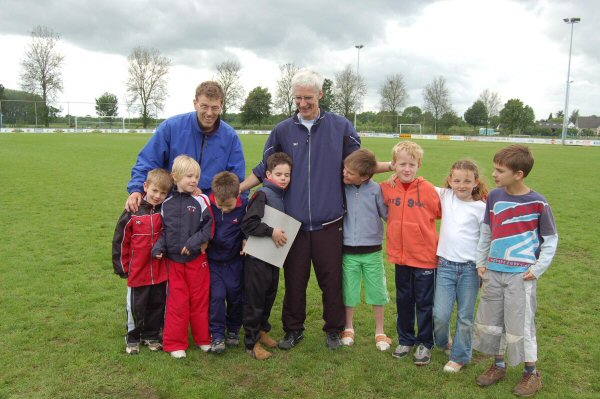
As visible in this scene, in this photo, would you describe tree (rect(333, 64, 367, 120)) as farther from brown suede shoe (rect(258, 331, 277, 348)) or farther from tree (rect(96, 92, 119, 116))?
brown suede shoe (rect(258, 331, 277, 348))

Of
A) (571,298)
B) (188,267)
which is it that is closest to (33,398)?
(188,267)

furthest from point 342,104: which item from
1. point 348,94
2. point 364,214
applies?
point 364,214

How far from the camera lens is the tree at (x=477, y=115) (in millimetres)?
69562

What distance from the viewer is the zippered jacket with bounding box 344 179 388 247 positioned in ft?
13.1

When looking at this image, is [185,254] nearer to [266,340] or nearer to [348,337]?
[266,340]

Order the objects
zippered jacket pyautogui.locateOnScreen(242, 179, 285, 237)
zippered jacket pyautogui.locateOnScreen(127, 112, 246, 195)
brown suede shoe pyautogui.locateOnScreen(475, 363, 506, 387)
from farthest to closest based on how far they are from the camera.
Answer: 1. zippered jacket pyautogui.locateOnScreen(127, 112, 246, 195)
2. zippered jacket pyautogui.locateOnScreen(242, 179, 285, 237)
3. brown suede shoe pyautogui.locateOnScreen(475, 363, 506, 387)

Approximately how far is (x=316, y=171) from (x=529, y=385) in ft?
7.19

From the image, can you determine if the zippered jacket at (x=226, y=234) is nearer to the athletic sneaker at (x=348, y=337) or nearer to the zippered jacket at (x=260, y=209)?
the zippered jacket at (x=260, y=209)

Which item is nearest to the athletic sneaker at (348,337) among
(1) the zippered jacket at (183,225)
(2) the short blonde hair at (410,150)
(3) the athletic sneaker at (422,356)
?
(3) the athletic sneaker at (422,356)

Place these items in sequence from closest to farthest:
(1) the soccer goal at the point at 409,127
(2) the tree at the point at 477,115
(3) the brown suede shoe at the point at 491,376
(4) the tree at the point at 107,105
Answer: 1. (3) the brown suede shoe at the point at 491,376
2. (4) the tree at the point at 107,105
3. (1) the soccer goal at the point at 409,127
4. (2) the tree at the point at 477,115

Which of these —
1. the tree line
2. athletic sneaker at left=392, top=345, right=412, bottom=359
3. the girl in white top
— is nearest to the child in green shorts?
athletic sneaker at left=392, top=345, right=412, bottom=359

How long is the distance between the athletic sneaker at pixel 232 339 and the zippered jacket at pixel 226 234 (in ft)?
2.23

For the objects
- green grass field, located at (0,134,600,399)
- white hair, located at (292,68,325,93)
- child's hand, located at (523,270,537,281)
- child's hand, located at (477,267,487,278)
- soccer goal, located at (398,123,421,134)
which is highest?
soccer goal, located at (398,123,421,134)

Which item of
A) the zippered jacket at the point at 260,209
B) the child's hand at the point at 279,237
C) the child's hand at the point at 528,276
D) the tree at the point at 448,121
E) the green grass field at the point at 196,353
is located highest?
the tree at the point at 448,121
